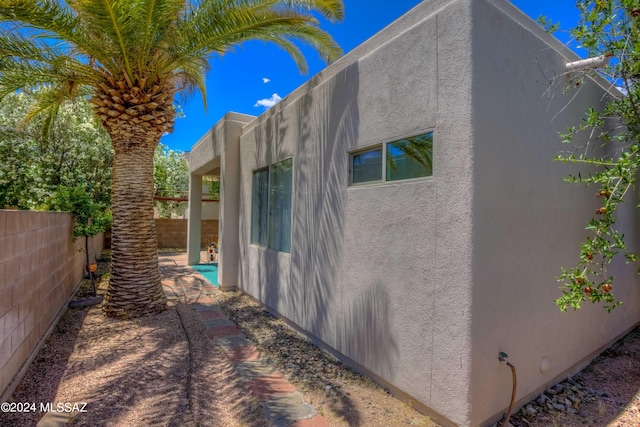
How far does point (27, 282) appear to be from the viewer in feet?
14.8

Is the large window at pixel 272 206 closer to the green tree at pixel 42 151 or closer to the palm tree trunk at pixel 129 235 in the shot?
the palm tree trunk at pixel 129 235

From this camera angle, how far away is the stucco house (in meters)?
3.37

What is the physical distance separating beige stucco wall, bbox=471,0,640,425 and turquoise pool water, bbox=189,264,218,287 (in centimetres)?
863

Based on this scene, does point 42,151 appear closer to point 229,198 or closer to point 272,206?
point 229,198

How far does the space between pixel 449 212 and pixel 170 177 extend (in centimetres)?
2869

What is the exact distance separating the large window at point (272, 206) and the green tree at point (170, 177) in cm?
1784

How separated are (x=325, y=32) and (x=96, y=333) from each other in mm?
7413

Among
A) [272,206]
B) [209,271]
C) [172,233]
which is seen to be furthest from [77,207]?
[172,233]

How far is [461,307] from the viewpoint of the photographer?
329 centimetres

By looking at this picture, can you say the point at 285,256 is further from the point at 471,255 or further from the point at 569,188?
the point at 569,188

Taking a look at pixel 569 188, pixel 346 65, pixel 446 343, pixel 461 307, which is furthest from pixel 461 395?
pixel 346 65

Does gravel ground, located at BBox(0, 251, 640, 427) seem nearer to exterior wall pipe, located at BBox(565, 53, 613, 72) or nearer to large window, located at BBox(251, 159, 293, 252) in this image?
large window, located at BBox(251, 159, 293, 252)

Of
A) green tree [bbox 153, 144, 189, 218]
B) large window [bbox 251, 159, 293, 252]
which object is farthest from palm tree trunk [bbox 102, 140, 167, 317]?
green tree [bbox 153, 144, 189, 218]

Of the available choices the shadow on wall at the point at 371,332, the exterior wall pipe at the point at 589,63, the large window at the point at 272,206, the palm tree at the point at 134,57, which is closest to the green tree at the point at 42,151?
the palm tree at the point at 134,57
